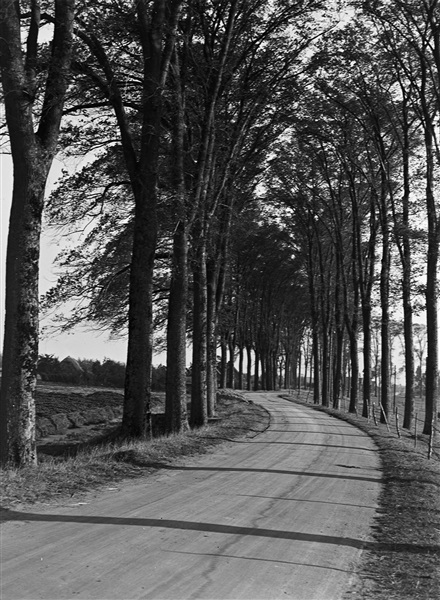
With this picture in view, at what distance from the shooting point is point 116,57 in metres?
18.6

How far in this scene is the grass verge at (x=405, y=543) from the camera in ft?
18.5

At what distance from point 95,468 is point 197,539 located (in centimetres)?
419

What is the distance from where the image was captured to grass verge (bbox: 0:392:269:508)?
8172 mm

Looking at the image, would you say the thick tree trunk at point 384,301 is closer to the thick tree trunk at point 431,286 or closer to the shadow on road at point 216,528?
the thick tree trunk at point 431,286

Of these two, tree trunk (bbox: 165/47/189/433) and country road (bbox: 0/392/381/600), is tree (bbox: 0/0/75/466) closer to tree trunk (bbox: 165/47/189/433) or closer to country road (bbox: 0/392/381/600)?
country road (bbox: 0/392/381/600)

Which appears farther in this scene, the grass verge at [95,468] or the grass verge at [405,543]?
the grass verge at [95,468]

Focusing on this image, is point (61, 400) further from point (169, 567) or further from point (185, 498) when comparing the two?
point (169, 567)

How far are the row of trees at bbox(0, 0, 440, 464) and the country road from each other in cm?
265

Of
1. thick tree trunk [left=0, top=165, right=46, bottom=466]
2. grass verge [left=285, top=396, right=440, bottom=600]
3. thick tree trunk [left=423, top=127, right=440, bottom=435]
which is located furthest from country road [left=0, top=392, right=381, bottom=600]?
thick tree trunk [left=423, top=127, right=440, bottom=435]

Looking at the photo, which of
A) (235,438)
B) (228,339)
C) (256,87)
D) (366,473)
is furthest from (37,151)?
(228,339)

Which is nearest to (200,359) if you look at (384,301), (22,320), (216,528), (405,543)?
(22,320)

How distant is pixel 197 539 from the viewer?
661cm

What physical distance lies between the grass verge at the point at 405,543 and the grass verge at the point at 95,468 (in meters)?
3.98

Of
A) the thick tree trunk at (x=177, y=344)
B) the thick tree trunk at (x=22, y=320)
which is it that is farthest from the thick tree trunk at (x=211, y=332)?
the thick tree trunk at (x=22, y=320)
